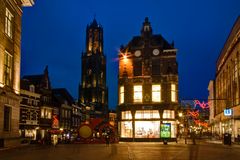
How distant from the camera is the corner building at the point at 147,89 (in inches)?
2514

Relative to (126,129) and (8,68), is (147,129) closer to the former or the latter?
(126,129)

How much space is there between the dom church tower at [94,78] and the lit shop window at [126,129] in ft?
A: 282

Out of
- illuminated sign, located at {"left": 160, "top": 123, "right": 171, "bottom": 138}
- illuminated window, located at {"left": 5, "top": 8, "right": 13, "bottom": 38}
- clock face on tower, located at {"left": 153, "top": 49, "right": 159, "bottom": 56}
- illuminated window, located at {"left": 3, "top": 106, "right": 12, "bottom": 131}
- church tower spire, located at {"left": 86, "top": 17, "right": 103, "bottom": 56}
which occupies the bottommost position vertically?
illuminated sign, located at {"left": 160, "top": 123, "right": 171, "bottom": 138}

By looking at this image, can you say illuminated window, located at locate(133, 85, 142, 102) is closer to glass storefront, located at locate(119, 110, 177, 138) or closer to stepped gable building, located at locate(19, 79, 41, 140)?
glass storefront, located at locate(119, 110, 177, 138)

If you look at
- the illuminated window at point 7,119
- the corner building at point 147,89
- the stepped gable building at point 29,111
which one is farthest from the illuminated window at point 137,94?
the illuminated window at point 7,119

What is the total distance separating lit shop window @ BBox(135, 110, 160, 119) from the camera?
64000 mm

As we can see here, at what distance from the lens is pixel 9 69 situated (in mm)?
37688

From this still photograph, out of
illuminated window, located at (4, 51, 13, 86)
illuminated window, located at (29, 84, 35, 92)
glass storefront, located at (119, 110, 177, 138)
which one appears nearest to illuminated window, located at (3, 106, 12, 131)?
illuminated window, located at (4, 51, 13, 86)

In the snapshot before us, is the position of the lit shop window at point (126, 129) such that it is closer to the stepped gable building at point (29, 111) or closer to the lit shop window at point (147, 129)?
the lit shop window at point (147, 129)

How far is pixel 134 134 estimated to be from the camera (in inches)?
2542

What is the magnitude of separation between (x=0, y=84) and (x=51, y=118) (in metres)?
52.4

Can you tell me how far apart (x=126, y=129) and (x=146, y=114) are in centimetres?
433

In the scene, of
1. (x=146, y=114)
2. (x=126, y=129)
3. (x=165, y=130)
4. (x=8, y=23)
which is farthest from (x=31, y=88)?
(x=8, y=23)

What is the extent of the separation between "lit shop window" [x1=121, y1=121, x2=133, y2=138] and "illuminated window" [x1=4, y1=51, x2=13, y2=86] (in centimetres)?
3081
